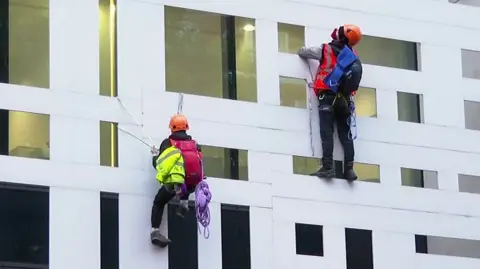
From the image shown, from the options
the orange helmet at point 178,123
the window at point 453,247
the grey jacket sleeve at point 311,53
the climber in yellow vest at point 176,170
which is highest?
the grey jacket sleeve at point 311,53

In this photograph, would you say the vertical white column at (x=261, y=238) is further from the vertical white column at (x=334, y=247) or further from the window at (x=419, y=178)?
the window at (x=419, y=178)

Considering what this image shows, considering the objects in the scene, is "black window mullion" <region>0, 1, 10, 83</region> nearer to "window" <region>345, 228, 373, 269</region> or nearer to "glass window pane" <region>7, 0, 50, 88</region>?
"glass window pane" <region>7, 0, 50, 88</region>

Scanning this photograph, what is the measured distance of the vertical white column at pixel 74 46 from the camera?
52.3ft

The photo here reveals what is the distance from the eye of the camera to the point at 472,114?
18469mm

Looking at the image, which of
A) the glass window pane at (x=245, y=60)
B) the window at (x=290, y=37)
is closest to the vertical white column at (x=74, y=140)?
the glass window pane at (x=245, y=60)

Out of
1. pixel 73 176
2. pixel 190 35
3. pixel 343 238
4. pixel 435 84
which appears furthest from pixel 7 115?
pixel 435 84

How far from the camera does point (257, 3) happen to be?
56.4 ft

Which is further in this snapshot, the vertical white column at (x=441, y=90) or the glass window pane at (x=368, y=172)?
the vertical white column at (x=441, y=90)

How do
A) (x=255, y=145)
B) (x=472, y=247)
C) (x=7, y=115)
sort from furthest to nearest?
1. (x=472, y=247)
2. (x=255, y=145)
3. (x=7, y=115)

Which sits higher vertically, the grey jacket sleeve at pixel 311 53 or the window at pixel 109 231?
the grey jacket sleeve at pixel 311 53

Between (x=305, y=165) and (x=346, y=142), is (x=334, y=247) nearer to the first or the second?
Result: (x=305, y=165)

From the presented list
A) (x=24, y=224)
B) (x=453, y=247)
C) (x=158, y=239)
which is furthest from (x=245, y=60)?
(x=453, y=247)

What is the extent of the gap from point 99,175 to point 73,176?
312 millimetres

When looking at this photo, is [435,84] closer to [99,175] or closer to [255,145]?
[255,145]
